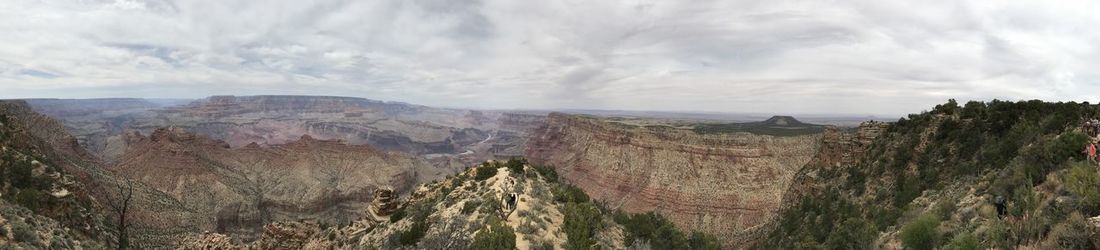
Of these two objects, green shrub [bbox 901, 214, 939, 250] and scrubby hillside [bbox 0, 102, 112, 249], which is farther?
scrubby hillside [bbox 0, 102, 112, 249]

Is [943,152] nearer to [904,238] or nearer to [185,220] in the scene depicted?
[904,238]

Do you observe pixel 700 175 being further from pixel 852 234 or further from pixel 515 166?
pixel 852 234

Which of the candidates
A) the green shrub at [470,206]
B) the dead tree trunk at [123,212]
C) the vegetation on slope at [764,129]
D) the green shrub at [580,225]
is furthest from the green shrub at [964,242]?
the vegetation on slope at [764,129]

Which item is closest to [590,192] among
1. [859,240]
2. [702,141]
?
[702,141]

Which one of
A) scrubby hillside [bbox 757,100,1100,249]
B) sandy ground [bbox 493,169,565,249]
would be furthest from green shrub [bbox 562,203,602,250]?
scrubby hillside [bbox 757,100,1100,249]

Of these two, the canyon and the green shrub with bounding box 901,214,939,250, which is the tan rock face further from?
the green shrub with bounding box 901,214,939,250

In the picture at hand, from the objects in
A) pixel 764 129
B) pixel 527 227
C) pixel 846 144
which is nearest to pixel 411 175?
pixel 764 129

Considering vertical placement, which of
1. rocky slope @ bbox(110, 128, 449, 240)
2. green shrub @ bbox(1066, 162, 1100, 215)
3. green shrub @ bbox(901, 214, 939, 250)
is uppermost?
green shrub @ bbox(1066, 162, 1100, 215)
